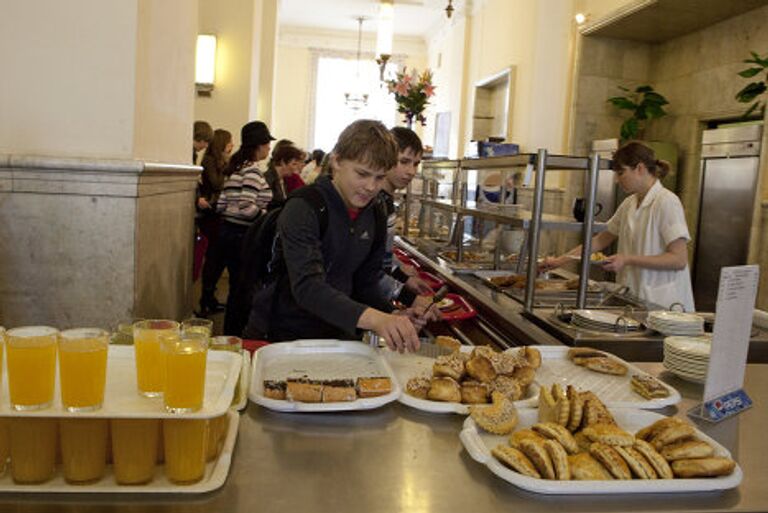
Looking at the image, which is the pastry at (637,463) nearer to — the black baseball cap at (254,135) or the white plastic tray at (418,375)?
the white plastic tray at (418,375)

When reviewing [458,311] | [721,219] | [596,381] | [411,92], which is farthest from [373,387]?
[721,219]

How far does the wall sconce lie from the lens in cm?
751

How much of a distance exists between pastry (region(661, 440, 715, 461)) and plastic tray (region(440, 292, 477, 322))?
Answer: 5.48 feet

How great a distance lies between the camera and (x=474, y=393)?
5.15ft

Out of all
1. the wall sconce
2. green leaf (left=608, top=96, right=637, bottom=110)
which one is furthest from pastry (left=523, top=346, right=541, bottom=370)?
the wall sconce

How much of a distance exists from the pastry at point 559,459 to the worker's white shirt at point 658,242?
97.4 inches

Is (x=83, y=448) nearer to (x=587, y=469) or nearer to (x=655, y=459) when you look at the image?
(x=587, y=469)

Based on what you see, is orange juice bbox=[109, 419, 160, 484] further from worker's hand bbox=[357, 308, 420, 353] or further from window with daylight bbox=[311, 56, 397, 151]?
window with daylight bbox=[311, 56, 397, 151]

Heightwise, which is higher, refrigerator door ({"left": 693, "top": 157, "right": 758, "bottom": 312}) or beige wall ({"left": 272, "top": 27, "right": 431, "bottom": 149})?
beige wall ({"left": 272, "top": 27, "right": 431, "bottom": 149})

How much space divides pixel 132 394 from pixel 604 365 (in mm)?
1228

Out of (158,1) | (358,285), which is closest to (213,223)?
(158,1)

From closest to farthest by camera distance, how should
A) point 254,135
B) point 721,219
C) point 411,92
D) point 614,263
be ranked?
point 614,263 → point 254,135 → point 721,219 → point 411,92

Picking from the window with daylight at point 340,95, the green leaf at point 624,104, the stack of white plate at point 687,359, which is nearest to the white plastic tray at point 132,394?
the stack of white plate at point 687,359

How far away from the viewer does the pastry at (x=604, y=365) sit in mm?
1858
